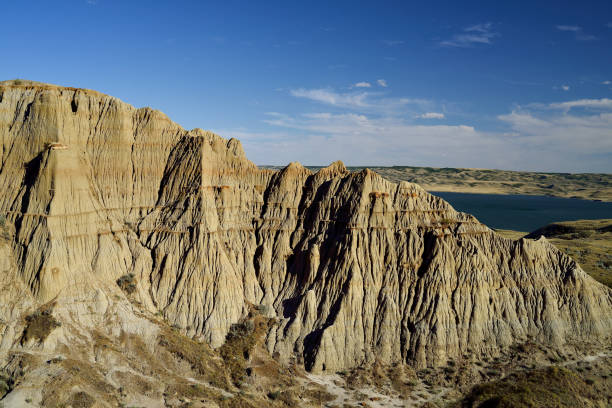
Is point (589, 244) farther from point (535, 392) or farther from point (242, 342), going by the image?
point (242, 342)

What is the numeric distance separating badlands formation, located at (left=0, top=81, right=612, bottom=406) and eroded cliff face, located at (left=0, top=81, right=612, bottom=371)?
163mm

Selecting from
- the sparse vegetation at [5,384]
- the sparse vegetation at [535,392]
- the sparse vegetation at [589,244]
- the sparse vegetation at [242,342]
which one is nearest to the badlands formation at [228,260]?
the sparse vegetation at [242,342]

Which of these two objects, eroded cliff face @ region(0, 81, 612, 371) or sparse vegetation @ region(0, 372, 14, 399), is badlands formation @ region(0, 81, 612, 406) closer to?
eroded cliff face @ region(0, 81, 612, 371)

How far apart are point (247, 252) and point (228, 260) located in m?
2.90

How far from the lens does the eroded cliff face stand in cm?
4231

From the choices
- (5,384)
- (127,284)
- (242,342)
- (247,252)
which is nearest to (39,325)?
(5,384)

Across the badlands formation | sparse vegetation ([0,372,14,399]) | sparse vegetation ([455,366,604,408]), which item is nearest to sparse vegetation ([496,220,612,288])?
the badlands formation

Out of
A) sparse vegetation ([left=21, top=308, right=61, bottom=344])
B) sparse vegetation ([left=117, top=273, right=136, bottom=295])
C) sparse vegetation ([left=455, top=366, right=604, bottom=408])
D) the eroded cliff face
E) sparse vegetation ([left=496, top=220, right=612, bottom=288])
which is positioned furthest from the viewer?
sparse vegetation ([left=496, top=220, right=612, bottom=288])

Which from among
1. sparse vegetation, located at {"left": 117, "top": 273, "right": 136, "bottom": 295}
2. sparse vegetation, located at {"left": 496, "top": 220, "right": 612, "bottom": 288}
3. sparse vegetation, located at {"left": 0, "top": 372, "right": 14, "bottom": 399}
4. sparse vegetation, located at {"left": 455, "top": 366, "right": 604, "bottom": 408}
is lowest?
sparse vegetation, located at {"left": 0, "top": 372, "right": 14, "bottom": 399}

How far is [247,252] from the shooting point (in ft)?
165

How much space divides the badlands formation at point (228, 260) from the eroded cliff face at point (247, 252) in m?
0.16

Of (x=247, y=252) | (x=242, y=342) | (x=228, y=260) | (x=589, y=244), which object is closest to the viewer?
(x=242, y=342)

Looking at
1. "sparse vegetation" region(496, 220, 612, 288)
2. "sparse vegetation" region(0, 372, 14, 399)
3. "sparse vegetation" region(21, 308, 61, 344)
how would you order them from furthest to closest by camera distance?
"sparse vegetation" region(496, 220, 612, 288)
"sparse vegetation" region(21, 308, 61, 344)
"sparse vegetation" region(0, 372, 14, 399)

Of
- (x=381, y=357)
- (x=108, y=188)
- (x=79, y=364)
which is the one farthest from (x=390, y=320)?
(x=108, y=188)
